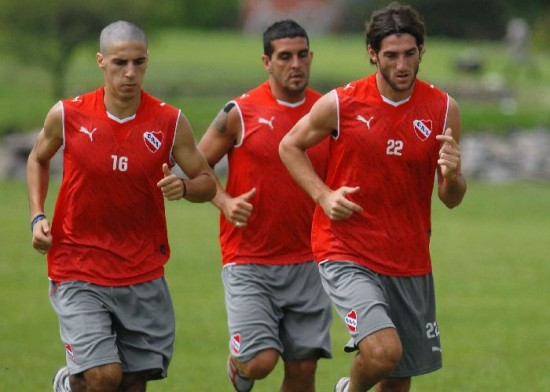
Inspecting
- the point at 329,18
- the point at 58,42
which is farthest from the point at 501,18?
the point at 58,42

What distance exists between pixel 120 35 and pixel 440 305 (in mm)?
8603

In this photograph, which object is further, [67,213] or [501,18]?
[501,18]

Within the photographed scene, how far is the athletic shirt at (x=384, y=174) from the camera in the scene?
29.5 feet

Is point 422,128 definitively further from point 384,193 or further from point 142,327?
point 142,327

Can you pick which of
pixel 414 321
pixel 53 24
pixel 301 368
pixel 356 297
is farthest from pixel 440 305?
pixel 53 24

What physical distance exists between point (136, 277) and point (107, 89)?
111 cm

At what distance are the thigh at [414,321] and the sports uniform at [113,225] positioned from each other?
1397 millimetres

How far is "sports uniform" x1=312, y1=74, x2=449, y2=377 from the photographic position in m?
8.98

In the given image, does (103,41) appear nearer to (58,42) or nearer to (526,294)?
(526,294)

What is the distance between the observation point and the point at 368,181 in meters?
8.98

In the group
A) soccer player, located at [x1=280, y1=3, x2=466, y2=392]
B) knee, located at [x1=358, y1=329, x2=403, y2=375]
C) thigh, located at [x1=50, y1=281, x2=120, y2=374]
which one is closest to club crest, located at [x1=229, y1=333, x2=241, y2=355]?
soccer player, located at [x1=280, y1=3, x2=466, y2=392]

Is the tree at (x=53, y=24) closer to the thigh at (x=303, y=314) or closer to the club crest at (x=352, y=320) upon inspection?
the thigh at (x=303, y=314)

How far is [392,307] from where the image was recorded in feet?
29.8

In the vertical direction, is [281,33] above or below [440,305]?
above
